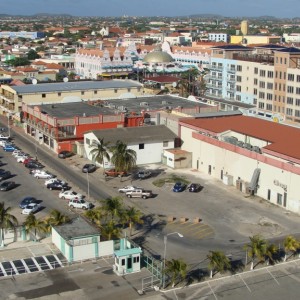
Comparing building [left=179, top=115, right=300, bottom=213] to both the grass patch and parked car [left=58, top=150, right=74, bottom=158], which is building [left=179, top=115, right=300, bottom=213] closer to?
the grass patch

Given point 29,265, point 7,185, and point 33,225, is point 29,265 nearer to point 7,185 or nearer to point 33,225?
point 33,225

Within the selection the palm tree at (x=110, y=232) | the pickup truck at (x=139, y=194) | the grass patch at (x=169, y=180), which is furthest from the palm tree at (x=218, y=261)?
the grass patch at (x=169, y=180)

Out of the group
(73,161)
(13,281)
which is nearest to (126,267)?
(13,281)

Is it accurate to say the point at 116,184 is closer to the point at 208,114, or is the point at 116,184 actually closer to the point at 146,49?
the point at 208,114

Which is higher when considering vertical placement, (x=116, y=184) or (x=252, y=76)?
(x=252, y=76)

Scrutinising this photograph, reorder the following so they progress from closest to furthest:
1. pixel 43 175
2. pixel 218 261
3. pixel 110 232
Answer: pixel 218 261 < pixel 110 232 < pixel 43 175

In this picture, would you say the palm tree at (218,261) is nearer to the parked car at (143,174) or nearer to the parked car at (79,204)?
the parked car at (79,204)

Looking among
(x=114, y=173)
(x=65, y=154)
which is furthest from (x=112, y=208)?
(x=65, y=154)
